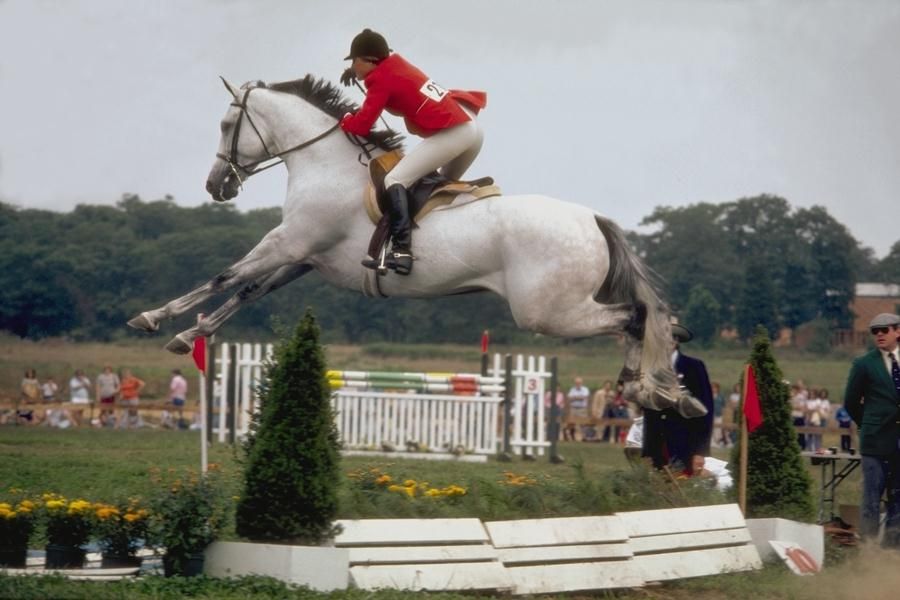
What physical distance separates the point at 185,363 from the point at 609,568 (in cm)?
2893

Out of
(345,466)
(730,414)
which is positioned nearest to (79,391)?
(345,466)

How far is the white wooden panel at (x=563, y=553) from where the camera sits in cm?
710

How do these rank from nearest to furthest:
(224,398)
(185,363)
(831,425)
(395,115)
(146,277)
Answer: (395,115) → (224,398) → (831,425) → (146,277) → (185,363)

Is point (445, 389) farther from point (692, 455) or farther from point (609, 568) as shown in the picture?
point (609, 568)

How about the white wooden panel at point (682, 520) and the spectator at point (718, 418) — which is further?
the spectator at point (718, 418)

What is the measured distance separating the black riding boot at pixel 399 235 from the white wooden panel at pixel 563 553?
5.96 feet

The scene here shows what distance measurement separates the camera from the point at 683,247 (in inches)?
1821

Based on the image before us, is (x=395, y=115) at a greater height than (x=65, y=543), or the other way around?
(x=395, y=115)

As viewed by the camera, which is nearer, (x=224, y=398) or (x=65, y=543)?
(x=65, y=543)

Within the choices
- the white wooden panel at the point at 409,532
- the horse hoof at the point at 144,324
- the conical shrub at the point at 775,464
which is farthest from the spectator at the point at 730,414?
the white wooden panel at the point at 409,532

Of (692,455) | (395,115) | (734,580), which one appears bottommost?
(734,580)

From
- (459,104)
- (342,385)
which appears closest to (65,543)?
(459,104)

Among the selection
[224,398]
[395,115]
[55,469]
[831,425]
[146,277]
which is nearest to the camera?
[395,115]

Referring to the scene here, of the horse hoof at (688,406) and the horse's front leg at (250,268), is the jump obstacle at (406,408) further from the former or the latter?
the horse hoof at (688,406)
